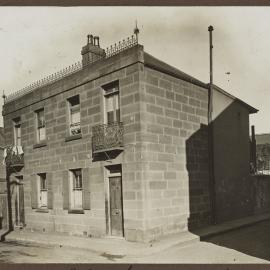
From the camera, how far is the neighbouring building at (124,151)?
12.7 m

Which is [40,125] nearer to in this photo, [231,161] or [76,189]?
[76,189]

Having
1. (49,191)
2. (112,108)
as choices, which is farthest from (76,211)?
(112,108)

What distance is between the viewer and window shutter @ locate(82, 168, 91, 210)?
14.2 metres

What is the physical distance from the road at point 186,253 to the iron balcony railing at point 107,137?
11.8ft

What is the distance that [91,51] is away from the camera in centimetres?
1548

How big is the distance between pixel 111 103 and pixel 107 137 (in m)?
1.36

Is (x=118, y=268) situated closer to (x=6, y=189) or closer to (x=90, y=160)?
(x=90, y=160)

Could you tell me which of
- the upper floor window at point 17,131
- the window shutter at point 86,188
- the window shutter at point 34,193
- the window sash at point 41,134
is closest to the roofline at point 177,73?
the window shutter at point 86,188

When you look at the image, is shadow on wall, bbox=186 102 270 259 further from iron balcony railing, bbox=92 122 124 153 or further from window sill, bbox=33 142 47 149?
window sill, bbox=33 142 47 149

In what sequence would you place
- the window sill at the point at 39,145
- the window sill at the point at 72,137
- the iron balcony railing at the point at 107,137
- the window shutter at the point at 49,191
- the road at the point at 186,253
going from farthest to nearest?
the window sill at the point at 39,145 < the window shutter at the point at 49,191 < the window sill at the point at 72,137 < the iron balcony railing at the point at 107,137 < the road at the point at 186,253

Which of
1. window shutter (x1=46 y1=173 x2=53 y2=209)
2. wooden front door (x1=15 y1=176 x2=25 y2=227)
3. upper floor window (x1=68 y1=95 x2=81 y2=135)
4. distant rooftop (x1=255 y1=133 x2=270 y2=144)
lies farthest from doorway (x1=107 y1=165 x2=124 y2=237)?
distant rooftop (x1=255 y1=133 x2=270 y2=144)

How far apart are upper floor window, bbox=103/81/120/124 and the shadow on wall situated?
126 inches

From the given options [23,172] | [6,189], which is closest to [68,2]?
[23,172]

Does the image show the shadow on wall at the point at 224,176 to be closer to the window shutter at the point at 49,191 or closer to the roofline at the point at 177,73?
the roofline at the point at 177,73
